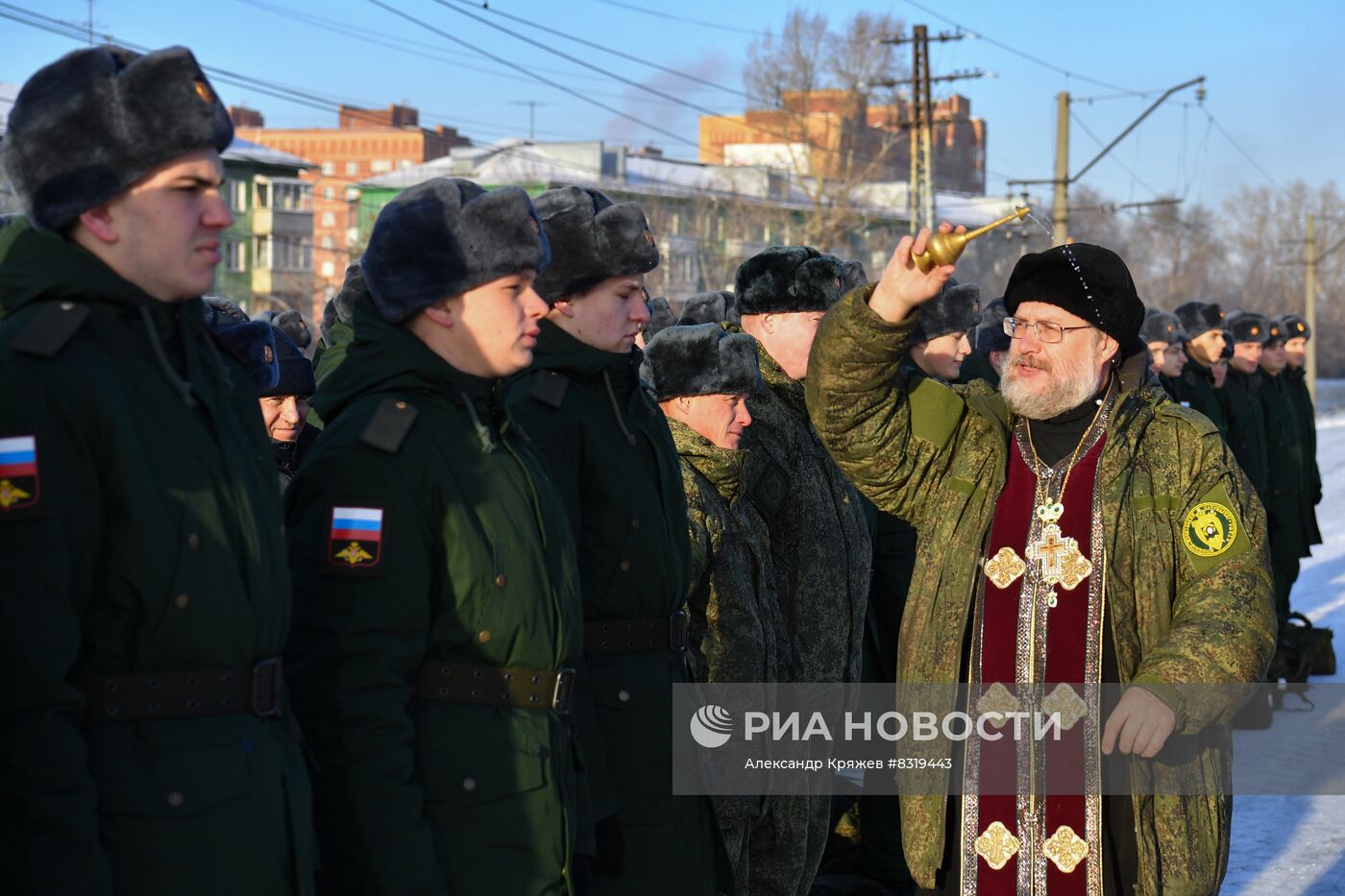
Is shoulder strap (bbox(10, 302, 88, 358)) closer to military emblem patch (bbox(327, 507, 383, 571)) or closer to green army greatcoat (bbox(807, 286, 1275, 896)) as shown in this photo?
military emblem patch (bbox(327, 507, 383, 571))

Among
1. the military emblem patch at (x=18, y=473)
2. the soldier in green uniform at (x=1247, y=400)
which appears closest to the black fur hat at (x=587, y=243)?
the military emblem patch at (x=18, y=473)

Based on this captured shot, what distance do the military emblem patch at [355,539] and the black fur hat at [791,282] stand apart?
3.11 m

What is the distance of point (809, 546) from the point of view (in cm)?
559

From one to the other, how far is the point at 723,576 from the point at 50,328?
2.63 m

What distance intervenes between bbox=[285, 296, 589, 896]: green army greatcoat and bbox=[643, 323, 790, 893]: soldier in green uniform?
1.51 metres

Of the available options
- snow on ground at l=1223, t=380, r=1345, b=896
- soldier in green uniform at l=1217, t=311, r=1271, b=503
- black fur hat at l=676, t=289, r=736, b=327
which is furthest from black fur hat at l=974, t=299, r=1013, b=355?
soldier in green uniform at l=1217, t=311, r=1271, b=503

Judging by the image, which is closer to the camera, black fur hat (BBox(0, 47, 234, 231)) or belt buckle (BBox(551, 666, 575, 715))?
black fur hat (BBox(0, 47, 234, 231))

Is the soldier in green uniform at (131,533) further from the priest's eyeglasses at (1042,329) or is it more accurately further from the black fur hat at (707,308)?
the black fur hat at (707,308)

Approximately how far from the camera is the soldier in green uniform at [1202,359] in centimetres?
1150

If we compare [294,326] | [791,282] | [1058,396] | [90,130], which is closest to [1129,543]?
[1058,396]

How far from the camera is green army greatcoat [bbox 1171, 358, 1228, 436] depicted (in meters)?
11.4

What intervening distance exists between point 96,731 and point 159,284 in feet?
2.27

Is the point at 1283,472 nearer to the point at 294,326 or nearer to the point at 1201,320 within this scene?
the point at 1201,320

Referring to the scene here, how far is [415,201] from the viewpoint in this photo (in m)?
3.28
